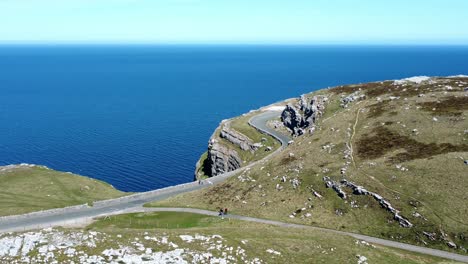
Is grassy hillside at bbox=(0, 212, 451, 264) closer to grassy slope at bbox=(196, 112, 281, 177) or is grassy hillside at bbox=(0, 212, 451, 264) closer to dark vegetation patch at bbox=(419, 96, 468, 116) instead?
dark vegetation patch at bbox=(419, 96, 468, 116)

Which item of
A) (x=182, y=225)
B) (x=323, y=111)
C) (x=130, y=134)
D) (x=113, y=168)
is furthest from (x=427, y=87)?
(x=130, y=134)

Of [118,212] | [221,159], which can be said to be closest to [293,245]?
[118,212]

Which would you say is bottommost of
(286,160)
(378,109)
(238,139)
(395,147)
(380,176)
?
(238,139)

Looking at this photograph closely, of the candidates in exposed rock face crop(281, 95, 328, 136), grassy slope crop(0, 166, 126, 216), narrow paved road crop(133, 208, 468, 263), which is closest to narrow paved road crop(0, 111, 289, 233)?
narrow paved road crop(133, 208, 468, 263)

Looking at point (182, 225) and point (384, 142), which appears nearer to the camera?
point (182, 225)

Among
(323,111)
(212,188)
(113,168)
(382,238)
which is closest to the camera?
(382,238)

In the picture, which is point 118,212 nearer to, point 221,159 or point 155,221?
point 155,221

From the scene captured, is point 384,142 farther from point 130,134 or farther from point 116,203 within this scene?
point 130,134
